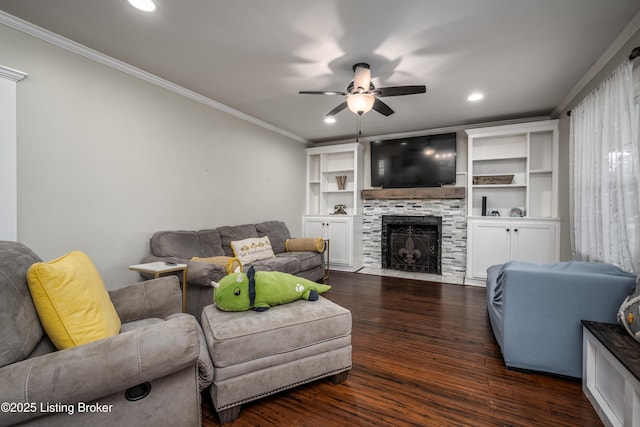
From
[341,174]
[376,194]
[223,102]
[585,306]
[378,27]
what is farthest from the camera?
[341,174]

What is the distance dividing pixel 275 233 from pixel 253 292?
8.54 ft

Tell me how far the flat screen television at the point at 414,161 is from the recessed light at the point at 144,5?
393 centimetres

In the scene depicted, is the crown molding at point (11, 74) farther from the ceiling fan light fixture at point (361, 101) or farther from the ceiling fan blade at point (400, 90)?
the ceiling fan blade at point (400, 90)

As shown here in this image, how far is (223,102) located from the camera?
369 cm

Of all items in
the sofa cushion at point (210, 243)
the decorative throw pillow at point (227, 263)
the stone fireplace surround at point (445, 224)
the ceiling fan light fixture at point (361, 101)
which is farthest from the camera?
the stone fireplace surround at point (445, 224)

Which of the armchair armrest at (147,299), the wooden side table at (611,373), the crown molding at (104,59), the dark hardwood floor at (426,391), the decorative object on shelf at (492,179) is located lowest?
the dark hardwood floor at (426,391)

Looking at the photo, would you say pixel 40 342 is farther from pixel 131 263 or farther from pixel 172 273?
pixel 131 263

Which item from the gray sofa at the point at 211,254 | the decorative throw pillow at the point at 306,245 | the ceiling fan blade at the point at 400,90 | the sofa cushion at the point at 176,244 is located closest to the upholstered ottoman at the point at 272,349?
the gray sofa at the point at 211,254

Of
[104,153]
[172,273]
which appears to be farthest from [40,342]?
[104,153]

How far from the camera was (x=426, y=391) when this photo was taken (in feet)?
5.82

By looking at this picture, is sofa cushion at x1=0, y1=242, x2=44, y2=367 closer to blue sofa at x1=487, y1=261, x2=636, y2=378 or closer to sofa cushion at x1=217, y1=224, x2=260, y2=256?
sofa cushion at x1=217, y1=224, x2=260, y2=256

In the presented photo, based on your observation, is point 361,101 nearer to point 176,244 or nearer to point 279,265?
point 279,265

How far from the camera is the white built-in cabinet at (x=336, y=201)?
5.09 meters

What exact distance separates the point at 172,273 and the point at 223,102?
88.7 inches
